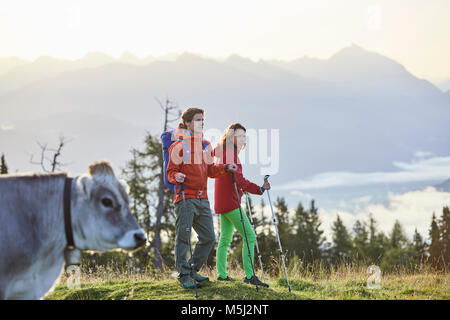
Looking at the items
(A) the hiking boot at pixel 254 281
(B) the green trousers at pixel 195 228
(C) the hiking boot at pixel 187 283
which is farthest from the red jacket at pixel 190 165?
(A) the hiking boot at pixel 254 281

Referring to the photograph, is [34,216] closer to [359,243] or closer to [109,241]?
[109,241]

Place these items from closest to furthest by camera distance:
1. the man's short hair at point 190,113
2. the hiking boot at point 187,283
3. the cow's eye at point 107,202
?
1. the cow's eye at point 107,202
2. the hiking boot at point 187,283
3. the man's short hair at point 190,113

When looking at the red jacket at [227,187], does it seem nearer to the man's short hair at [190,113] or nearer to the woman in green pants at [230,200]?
the woman in green pants at [230,200]

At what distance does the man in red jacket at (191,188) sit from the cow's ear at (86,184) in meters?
2.18

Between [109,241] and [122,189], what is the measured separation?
580 millimetres

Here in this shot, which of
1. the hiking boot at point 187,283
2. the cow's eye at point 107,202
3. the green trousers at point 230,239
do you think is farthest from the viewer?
the green trousers at point 230,239

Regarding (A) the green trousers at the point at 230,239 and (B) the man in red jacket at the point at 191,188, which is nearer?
(B) the man in red jacket at the point at 191,188

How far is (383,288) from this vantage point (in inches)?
333

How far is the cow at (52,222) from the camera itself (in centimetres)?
460

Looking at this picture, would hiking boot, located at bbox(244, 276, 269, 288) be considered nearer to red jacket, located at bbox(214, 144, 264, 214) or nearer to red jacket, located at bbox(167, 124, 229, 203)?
red jacket, located at bbox(214, 144, 264, 214)

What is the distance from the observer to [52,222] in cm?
482

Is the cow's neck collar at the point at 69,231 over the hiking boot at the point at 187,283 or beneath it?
over

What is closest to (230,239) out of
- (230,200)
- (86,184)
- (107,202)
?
(230,200)
